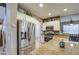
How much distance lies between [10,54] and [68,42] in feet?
3.05

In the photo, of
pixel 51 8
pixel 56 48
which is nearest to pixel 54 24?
pixel 51 8

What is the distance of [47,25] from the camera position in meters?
1.58

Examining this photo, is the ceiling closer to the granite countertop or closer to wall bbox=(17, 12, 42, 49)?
wall bbox=(17, 12, 42, 49)

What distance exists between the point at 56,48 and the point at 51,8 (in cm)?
64

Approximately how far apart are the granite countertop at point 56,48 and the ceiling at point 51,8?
1.25 feet

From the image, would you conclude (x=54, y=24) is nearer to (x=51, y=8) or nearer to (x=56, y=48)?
(x=51, y=8)

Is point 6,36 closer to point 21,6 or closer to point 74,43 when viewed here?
point 21,6

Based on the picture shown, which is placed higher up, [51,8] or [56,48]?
[51,8]

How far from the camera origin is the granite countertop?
58.9 inches

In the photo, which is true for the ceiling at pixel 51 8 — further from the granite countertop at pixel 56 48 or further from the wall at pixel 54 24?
the granite countertop at pixel 56 48

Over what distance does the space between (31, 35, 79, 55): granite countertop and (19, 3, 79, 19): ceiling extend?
38 cm

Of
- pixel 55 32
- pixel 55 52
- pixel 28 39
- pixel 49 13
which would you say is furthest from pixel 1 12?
pixel 55 52

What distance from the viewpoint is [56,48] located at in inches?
61.1

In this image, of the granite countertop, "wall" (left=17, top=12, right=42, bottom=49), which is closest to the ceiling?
"wall" (left=17, top=12, right=42, bottom=49)
